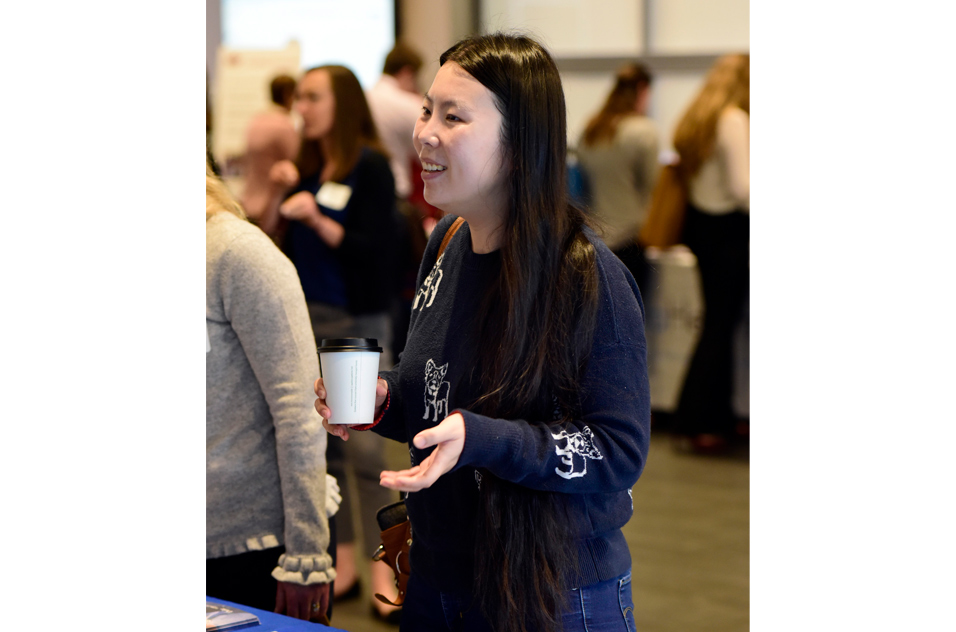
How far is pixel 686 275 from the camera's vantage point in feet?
18.6

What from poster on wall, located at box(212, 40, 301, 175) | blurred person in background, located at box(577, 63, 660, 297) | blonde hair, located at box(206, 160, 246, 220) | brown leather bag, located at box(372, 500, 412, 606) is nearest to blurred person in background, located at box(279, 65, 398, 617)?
blonde hair, located at box(206, 160, 246, 220)

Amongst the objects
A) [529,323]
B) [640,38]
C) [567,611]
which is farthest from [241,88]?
[567,611]

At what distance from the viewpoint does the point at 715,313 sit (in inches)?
210

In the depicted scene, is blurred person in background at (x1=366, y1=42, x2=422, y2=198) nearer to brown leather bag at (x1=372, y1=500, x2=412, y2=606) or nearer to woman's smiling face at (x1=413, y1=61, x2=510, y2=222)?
brown leather bag at (x1=372, y1=500, x2=412, y2=606)

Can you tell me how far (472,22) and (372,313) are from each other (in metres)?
5.27

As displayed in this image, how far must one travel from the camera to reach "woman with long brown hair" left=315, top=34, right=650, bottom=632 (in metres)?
1.12

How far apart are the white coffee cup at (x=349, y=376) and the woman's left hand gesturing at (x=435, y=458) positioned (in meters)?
0.16

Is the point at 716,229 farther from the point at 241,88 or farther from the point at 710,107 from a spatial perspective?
the point at 241,88

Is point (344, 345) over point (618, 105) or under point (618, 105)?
under

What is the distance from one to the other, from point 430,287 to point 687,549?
265cm

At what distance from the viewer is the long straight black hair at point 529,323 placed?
1140 mm
